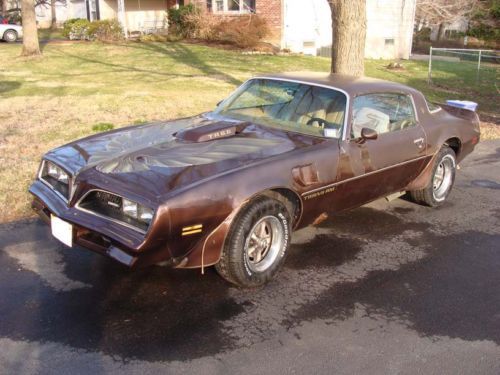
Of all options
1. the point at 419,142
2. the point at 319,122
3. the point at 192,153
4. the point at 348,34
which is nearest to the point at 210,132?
the point at 192,153

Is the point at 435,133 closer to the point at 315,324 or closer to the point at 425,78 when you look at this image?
the point at 315,324

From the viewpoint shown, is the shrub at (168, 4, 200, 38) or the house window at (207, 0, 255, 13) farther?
the shrub at (168, 4, 200, 38)

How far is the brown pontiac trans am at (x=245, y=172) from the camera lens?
11.2 feet

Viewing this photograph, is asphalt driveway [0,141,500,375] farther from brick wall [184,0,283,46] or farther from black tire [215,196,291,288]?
brick wall [184,0,283,46]

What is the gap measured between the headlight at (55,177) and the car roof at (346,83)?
2.22 metres

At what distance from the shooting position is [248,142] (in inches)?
167

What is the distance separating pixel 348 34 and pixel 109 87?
6.62 m

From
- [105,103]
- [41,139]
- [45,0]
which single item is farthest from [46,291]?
[45,0]

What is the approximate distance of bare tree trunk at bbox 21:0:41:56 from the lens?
702 inches

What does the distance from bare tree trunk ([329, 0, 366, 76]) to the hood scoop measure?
14.5ft

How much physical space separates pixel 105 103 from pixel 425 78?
10890 mm

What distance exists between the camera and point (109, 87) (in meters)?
12.9

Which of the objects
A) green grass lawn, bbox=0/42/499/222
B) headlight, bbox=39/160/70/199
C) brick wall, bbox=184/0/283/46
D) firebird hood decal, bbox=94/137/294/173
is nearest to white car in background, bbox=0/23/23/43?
green grass lawn, bbox=0/42/499/222

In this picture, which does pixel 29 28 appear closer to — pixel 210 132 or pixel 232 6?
pixel 232 6
